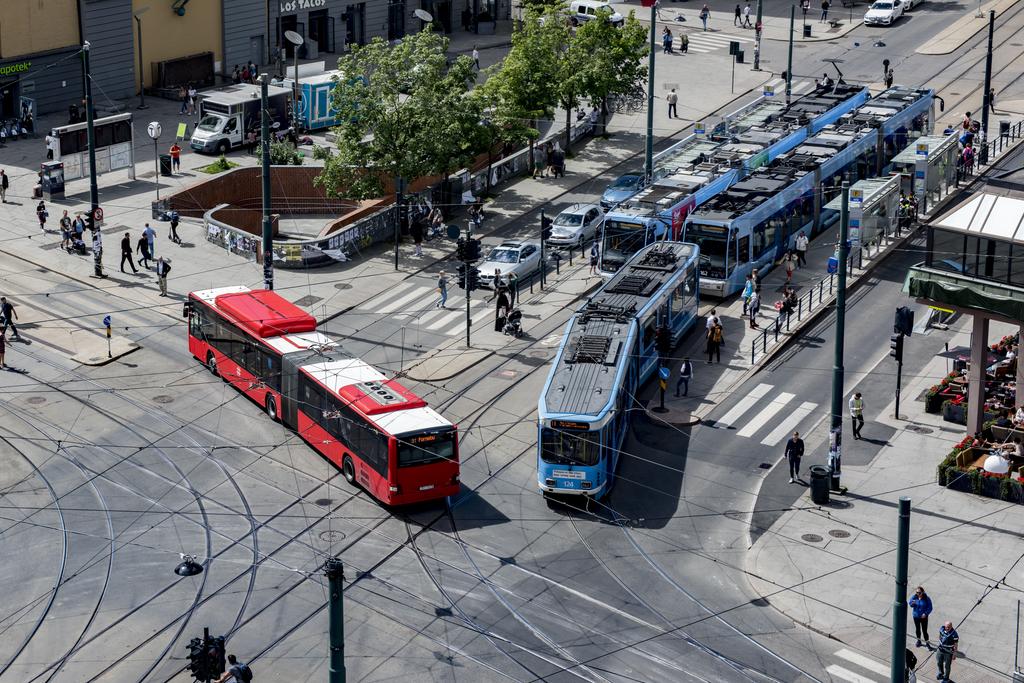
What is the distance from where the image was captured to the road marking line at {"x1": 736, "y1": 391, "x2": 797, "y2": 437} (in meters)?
45.0

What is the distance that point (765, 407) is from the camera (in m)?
46.6

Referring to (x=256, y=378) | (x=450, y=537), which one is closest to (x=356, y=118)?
(x=256, y=378)

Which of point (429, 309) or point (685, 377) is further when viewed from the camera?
point (429, 309)

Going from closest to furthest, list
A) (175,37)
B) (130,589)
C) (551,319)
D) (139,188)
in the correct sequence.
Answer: (130,589) → (551,319) → (139,188) → (175,37)

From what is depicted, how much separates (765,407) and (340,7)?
174 ft

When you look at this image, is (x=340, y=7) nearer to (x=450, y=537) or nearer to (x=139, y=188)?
(x=139, y=188)

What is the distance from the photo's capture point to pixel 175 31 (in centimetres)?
8150

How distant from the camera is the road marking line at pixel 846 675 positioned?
104 ft

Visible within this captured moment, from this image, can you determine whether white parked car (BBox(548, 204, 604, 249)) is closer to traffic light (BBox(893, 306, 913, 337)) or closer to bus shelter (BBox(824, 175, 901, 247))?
bus shelter (BBox(824, 175, 901, 247))

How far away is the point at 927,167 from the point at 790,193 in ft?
30.6

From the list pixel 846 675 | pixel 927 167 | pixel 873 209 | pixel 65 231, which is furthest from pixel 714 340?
pixel 65 231

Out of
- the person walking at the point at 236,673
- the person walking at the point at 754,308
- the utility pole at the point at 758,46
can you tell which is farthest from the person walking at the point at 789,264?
the utility pole at the point at 758,46

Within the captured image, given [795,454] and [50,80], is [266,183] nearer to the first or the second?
[795,454]

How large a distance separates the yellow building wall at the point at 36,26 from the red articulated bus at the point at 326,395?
30.3 meters
